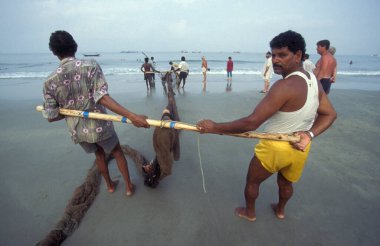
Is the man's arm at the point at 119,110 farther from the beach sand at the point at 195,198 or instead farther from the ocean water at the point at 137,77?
the ocean water at the point at 137,77

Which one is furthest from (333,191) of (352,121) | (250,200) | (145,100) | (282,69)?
(145,100)

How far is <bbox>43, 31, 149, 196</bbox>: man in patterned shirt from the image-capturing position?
2062mm

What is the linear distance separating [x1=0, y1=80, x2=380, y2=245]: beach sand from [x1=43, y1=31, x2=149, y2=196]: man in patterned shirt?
108 centimetres

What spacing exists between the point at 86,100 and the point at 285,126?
81.8 inches

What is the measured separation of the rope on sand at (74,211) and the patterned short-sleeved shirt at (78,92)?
0.86 m

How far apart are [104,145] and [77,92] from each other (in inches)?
27.6

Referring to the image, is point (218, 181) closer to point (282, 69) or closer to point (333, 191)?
point (333, 191)

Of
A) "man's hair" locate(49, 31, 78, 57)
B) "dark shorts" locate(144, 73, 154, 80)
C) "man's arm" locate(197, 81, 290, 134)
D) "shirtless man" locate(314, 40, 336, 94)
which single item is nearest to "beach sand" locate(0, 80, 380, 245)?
"man's arm" locate(197, 81, 290, 134)

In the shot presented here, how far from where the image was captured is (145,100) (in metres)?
8.71

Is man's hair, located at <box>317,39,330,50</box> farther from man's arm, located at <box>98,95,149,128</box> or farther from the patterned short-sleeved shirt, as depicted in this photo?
the patterned short-sleeved shirt

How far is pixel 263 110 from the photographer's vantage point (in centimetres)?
166

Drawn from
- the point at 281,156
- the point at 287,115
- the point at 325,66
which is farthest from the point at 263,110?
the point at 325,66

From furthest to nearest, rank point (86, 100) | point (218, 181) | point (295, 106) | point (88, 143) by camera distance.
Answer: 1. point (218, 181)
2. point (88, 143)
3. point (86, 100)
4. point (295, 106)

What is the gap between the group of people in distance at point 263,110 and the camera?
5.50ft
